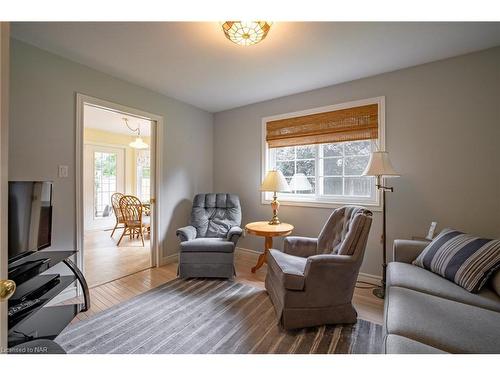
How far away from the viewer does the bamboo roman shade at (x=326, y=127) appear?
2.48 metres

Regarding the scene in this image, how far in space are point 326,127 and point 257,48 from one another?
130cm

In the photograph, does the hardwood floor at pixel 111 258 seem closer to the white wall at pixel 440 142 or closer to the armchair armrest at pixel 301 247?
the armchair armrest at pixel 301 247

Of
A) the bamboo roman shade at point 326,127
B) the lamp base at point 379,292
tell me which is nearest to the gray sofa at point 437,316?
the lamp base at point 379,292

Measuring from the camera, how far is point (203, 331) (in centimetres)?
165

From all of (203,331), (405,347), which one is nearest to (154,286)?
(203,331)

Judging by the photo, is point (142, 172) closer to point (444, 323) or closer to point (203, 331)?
point (203, 331)

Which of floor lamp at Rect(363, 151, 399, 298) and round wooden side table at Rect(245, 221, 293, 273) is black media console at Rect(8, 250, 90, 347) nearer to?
round wooden side table at Rect(245, 221, 293, 273)

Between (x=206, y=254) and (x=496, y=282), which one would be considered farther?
(x=206, y=254)

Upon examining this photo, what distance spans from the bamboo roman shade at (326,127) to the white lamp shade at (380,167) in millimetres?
469

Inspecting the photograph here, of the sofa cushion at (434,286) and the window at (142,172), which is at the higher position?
the window at (142,172)

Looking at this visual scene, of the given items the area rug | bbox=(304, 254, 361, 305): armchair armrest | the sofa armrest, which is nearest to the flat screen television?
the area rug

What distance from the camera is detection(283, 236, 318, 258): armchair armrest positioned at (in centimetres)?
221

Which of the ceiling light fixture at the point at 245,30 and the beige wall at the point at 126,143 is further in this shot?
the beige wall at the point at 126,143
